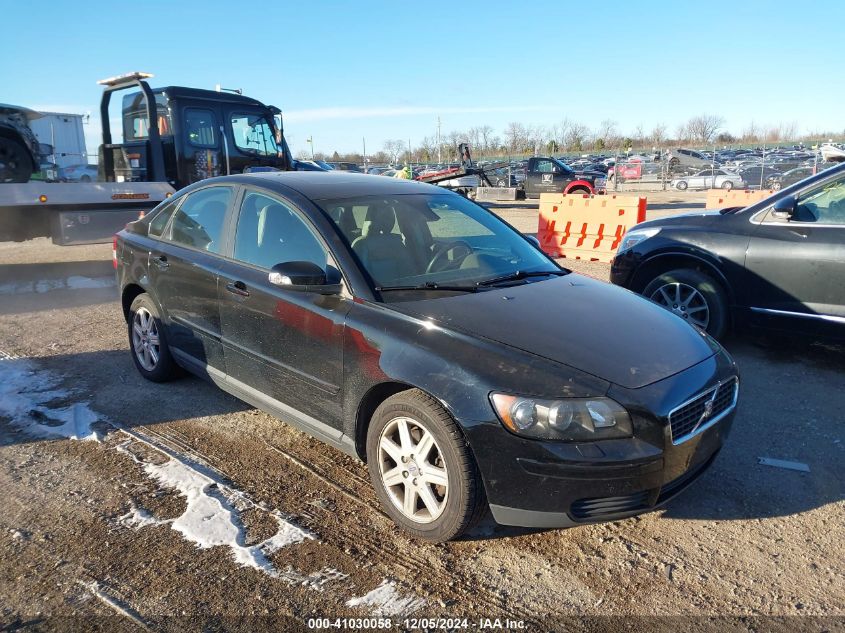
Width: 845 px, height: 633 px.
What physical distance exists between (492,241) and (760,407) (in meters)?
2.25

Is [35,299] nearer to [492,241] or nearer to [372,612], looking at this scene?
[492,241]

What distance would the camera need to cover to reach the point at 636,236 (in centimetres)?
655

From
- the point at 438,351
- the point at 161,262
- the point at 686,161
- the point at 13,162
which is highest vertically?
the point at 686,161

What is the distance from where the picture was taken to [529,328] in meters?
3.17

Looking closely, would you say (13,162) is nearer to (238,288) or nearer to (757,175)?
(238,288)

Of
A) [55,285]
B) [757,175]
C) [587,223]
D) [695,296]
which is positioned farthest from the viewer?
[757,175]

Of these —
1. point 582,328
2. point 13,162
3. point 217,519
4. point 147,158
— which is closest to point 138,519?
point 217,519

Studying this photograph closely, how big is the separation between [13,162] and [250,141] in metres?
3.47

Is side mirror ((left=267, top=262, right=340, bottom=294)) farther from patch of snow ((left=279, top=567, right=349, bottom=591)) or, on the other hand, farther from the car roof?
patch of snow ((left=279, top=567, right=349, bottom=591))

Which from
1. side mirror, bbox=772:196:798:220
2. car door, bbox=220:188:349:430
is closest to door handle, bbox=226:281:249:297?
car door, bbox=220:188:349:430

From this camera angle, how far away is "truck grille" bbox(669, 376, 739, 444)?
289 cm

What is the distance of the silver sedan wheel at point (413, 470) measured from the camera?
2973 mm

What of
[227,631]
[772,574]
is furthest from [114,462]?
[772,574]

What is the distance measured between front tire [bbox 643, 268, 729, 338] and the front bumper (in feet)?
10.2
